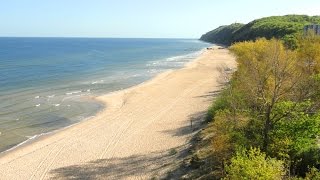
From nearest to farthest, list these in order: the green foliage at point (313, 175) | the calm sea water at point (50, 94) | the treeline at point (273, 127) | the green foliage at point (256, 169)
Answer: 1. the green foliage at point (256, 169)
2. the green foliage at point (313, 175)
3. the treeline at point (273, 127)
4. the calm sea water at point (50, 94)

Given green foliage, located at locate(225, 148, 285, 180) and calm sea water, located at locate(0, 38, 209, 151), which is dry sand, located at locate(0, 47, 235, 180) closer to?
calm sea water, located at locate(0, 38, 209, 151)

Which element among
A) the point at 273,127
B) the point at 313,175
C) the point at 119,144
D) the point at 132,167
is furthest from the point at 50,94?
the point at 313,175

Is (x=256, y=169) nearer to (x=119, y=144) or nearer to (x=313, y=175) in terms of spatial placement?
(x=313, y=175)

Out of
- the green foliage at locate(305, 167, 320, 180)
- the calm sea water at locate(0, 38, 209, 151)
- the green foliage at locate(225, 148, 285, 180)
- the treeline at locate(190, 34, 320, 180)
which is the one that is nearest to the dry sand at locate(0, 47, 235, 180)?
the calm sea water at locate(0, 38, 209, 151)

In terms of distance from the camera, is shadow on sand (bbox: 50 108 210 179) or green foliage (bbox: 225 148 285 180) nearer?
green foliage (bbox: 225 148 285 180)

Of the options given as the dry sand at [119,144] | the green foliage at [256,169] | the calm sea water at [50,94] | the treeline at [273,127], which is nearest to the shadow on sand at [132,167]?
the dry sand at [119,144]

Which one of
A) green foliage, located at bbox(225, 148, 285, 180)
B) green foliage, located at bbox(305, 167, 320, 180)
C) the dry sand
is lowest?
the dry sand

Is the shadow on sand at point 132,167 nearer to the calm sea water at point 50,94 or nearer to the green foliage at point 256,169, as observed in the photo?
the calm sea water at point 50,94

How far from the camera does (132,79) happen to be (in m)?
74.2

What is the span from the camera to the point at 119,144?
33312mm

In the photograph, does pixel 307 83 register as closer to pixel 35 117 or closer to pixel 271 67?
pixel 271 67

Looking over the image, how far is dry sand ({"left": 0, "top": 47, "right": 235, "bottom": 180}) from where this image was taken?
2755 cm

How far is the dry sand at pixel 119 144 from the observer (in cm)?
2755

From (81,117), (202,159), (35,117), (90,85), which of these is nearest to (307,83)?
(202,159)
